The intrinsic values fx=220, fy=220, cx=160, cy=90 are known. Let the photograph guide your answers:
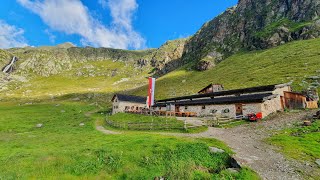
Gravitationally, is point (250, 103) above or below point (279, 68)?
below

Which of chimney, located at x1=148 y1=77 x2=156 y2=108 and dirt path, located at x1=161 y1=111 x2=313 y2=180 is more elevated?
chimney, located at x1=148 y1=77 x2=156 y2=108

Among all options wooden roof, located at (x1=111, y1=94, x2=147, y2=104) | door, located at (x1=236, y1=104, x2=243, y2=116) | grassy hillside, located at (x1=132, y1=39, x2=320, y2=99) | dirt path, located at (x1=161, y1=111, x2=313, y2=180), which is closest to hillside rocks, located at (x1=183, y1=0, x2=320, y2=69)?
grassy hillside, located at (x1=132, y1=39, x2=320, y2=99)

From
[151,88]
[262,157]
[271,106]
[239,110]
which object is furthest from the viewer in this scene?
[151,88]

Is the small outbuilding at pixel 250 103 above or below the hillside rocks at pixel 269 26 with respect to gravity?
below

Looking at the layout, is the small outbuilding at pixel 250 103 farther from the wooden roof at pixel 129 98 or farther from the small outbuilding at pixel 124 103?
the wooden roof at pixel 129 98

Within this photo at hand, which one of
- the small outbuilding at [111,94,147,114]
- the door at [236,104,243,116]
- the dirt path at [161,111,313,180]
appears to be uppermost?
the small outbuilding at [111,94,147,114]

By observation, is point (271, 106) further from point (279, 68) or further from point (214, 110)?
point (279, 68)

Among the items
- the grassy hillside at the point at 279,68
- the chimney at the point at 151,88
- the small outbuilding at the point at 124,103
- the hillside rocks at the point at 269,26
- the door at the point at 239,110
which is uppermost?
the hillside rocks at the point at 269,26

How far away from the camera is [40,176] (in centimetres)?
1608

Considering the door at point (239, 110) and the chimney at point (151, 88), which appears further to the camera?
the chimney at point (151, 88)

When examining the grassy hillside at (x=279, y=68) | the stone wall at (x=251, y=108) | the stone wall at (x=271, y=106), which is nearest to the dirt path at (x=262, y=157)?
the stone wall at (x=251, y=108)

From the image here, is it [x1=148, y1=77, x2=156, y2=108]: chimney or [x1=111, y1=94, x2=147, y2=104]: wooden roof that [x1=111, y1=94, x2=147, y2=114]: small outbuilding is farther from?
[x1=148, y1=77, x2=156, y2=108]: chimney

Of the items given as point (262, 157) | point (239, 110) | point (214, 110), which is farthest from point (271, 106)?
point (262, 157)

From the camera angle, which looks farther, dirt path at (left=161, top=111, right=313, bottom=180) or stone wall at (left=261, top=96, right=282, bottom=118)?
stone wall at (left=261, top=96, right=282, bottom=118)
